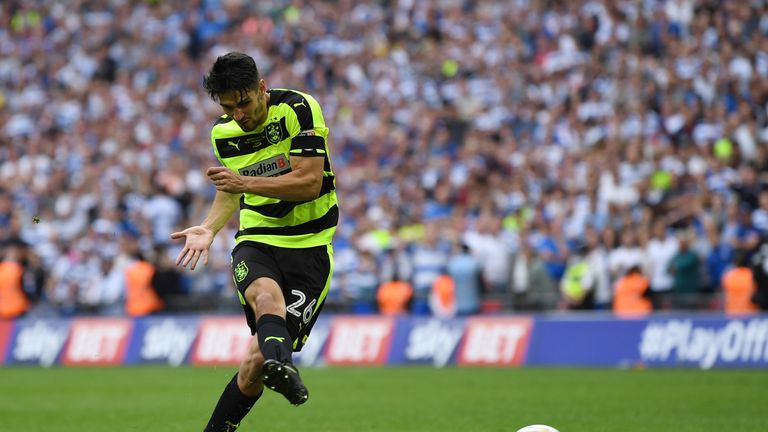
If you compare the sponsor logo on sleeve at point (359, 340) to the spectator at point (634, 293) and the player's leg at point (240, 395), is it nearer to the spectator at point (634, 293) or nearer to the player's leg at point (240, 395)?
the spectator at point (634, 293)

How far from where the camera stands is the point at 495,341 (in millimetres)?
20359

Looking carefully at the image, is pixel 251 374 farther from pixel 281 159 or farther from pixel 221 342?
pixel 221 342

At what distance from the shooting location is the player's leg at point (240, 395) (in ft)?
26.2

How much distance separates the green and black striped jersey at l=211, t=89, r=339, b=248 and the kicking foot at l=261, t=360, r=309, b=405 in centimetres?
125

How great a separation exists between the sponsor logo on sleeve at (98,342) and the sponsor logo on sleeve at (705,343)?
371 inches

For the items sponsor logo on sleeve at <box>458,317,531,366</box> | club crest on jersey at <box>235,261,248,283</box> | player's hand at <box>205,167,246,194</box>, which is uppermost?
player's hand at <box>205,167,246,194</box>

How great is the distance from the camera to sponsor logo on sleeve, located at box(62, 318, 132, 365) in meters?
23.0

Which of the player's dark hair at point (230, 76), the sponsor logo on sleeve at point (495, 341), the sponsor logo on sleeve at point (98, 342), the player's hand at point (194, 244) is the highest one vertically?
the player's dark hair at point (230, 76)

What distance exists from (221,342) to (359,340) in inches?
95.3

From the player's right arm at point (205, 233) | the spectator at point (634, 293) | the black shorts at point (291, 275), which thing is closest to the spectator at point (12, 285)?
the spectator at point (634, 293)

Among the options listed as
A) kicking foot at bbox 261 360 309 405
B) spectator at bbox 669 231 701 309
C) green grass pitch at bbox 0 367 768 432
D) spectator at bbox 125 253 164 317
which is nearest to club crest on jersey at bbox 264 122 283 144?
kicking foot at bbox 261 360 309 405

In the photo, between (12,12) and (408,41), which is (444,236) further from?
(12,12)

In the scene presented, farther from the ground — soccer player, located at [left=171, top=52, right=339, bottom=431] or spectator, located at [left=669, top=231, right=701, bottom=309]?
soccer player, located at [left=171, top=52, right=339, bottom=431]

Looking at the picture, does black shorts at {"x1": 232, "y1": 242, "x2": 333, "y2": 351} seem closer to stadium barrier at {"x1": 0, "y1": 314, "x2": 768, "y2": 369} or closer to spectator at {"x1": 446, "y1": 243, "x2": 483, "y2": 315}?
stadium barrier at {"x1": 0, "y1": 314, "x2": 768, "y2": 369}
